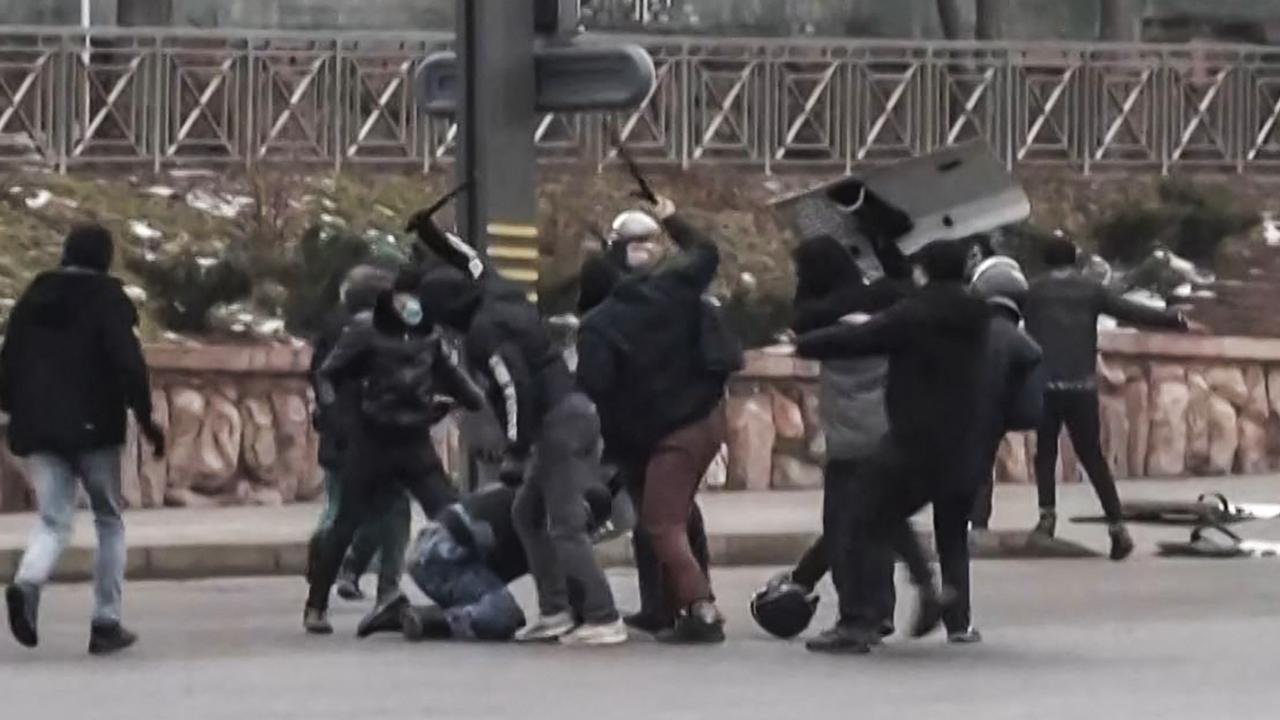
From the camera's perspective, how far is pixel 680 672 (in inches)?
496

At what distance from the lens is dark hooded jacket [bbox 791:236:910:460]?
1317 centimetres

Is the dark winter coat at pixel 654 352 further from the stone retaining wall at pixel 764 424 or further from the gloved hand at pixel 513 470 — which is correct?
the stone retaining wall at pixel 764 424

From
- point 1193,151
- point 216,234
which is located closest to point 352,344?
point 216,234

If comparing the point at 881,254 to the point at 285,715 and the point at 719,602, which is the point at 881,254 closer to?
the point at 719,602

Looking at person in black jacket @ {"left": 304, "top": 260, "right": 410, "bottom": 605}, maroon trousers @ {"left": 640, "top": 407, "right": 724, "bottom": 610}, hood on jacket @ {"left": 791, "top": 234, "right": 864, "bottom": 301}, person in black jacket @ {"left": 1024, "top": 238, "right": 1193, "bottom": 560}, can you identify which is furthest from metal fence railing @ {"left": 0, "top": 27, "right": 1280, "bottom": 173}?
hood on jacket @ {"left": 791, "top": 234, "right": 864, "bottom": 301}

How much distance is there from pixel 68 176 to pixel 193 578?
23.3 ft

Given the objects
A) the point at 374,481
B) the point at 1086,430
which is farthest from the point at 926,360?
the point at 1086,430

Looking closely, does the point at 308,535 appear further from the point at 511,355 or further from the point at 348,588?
the point at 511,355

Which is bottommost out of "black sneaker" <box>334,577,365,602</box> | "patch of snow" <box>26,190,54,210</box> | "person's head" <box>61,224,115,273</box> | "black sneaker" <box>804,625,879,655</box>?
"black sneaker" <box>334,577,365,602</box>

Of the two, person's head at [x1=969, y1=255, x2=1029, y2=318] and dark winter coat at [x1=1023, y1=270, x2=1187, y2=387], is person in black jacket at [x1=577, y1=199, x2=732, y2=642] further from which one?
dark winter coat at [x1=1023, y1=270, x2=1187, y2=387]

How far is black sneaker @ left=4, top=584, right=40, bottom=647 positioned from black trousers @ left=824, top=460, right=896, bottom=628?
3359 mm

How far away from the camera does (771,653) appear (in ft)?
43.6

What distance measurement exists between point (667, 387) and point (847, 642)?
1.34 m

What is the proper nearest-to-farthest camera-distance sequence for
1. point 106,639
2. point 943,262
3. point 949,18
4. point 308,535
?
1. point 943,262
2. point 106,639
3. point 308,535
4. point 949,18
